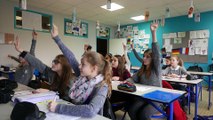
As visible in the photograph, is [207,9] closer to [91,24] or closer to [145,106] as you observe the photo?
[91,24]

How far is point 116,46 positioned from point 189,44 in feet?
10.4

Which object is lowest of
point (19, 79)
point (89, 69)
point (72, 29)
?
point (19, 79)

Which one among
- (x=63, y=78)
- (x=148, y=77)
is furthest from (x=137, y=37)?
(x=63, y=78)

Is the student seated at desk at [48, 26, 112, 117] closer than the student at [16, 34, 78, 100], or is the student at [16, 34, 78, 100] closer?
the student seated at desk at [48, 26, 112, 117]

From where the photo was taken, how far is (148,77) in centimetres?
216

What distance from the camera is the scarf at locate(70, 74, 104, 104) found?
1167 millimetres

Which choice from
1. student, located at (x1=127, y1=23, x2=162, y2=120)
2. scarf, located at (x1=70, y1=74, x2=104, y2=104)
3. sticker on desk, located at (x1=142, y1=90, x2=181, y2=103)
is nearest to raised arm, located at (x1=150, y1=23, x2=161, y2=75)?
student, located at (x1=127, y1=23, x2=162, y2=120)

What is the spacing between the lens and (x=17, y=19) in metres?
4.71

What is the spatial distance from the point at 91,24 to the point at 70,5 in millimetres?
2056

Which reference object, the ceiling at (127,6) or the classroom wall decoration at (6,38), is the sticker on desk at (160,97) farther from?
the classroom wall decoration at (6,38)

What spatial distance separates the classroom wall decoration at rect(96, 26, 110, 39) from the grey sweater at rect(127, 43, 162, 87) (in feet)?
16.7

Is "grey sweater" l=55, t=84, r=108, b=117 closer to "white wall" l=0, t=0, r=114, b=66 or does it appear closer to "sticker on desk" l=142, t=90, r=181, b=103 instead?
"sticker on desk" l=142, t=90, r=181, b=103

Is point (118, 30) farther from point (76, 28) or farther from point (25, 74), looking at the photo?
point (25, 74)

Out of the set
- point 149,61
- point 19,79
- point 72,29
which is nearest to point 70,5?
point 72,29
